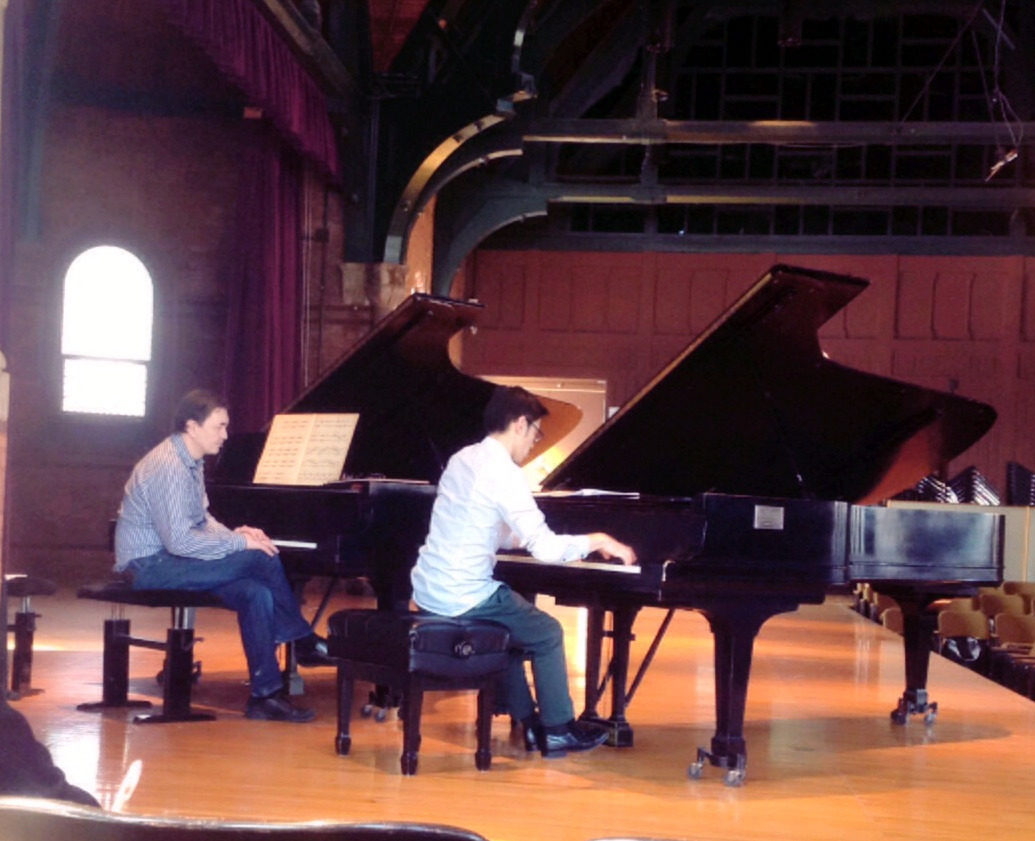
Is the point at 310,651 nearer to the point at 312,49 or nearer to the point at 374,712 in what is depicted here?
the point at 374,712

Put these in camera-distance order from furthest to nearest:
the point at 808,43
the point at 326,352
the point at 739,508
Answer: the point at 808,43, the point at 326,352, the point at 739,508

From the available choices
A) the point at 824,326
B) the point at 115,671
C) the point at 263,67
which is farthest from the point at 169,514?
the point at 824,326

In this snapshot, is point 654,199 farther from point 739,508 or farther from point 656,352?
point 739,508

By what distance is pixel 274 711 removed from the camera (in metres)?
5.57

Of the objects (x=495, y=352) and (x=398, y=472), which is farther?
(x=495, y=352)

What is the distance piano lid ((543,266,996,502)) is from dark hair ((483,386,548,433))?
1.25 feet

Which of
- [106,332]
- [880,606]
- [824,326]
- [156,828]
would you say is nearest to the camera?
[156,828]

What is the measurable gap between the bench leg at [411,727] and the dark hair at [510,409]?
86 cm

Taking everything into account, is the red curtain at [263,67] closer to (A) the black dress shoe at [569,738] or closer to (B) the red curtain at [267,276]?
(B) the red curtain at [267,276]

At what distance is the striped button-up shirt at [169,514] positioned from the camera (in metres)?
5.52

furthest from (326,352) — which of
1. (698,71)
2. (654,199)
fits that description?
(698,71)

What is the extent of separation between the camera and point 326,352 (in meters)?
11.6

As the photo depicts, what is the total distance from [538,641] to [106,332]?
7.85 metres

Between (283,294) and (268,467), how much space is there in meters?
5.56
